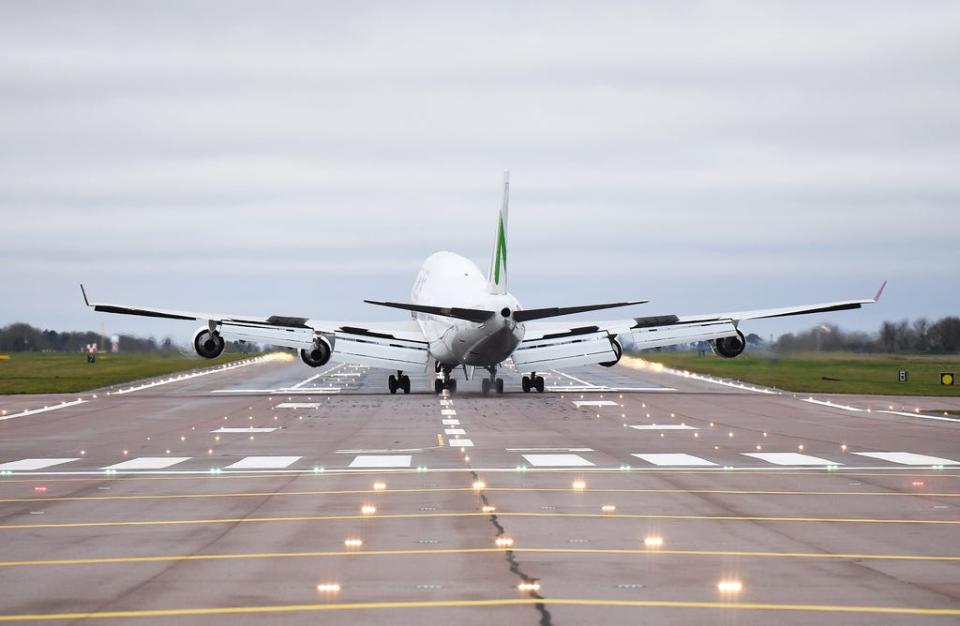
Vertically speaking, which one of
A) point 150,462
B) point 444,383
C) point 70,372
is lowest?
point 150,462

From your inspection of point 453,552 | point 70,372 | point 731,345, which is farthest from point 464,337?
point 70,372

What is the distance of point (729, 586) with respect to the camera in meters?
12.9

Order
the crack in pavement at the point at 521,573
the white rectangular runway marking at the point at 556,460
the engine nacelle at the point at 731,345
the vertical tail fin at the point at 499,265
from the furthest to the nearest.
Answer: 1. the engine nacelle at the point at 731,345
2. the vertical tail fin at the point at 499,265
3. the white rectangular runway marking at the point at 556,460
4. the crack in pavement at the point at 521,573

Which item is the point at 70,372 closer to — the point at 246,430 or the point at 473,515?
the point at 246,430

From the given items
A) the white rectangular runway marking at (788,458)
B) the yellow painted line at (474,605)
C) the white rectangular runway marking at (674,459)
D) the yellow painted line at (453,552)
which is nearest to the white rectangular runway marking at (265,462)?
the white rectangular runway marking at (674,459)

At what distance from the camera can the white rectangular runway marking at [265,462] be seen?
2806 cm

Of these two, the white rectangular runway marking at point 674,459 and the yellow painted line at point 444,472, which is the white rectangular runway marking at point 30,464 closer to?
the yellow painted line at point 444,472

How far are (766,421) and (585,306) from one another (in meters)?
10.5

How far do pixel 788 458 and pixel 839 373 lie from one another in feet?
220

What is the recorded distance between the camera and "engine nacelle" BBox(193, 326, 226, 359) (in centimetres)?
6197

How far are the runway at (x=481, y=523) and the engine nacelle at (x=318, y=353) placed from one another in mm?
21409

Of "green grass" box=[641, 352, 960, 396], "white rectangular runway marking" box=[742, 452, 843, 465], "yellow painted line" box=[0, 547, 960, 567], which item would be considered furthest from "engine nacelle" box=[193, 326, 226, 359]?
"yellow painted line" box=[0, 547, 960, 567]

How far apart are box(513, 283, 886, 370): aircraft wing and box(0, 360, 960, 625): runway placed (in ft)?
73.5

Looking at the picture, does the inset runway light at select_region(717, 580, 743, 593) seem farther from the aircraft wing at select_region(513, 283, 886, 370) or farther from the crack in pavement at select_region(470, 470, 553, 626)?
the aircraft wing at select_region(513, 283, 886, 370)
